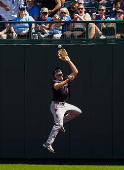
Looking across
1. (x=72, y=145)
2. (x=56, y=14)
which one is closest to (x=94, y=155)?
(x=72, y=145)

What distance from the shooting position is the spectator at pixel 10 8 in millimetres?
12930

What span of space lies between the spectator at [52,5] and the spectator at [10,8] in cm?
64

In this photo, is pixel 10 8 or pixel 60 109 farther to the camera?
pixel 10 8

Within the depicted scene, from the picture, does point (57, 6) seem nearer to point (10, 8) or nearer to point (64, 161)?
point (10, 8)

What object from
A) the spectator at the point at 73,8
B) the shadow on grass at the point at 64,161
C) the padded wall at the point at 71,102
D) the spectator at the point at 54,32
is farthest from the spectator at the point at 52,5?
the shadow on grass at the point at 64,161

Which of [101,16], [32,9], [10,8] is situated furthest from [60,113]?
[10,8]

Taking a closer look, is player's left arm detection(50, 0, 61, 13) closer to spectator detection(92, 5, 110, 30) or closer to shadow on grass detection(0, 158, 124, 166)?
spectator detection(92, 5, 110, 30)

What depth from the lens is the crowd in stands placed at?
1117 centimetres

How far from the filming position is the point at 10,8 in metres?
13.0

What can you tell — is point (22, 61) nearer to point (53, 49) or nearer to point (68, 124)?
point (53, 49)

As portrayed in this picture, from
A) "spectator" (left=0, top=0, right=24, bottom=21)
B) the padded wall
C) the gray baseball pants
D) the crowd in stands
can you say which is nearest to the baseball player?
the gray baseball pants

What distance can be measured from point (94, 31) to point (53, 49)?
1.15 meters

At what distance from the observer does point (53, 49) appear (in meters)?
11.2

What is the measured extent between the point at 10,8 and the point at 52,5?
1274 millimetres
